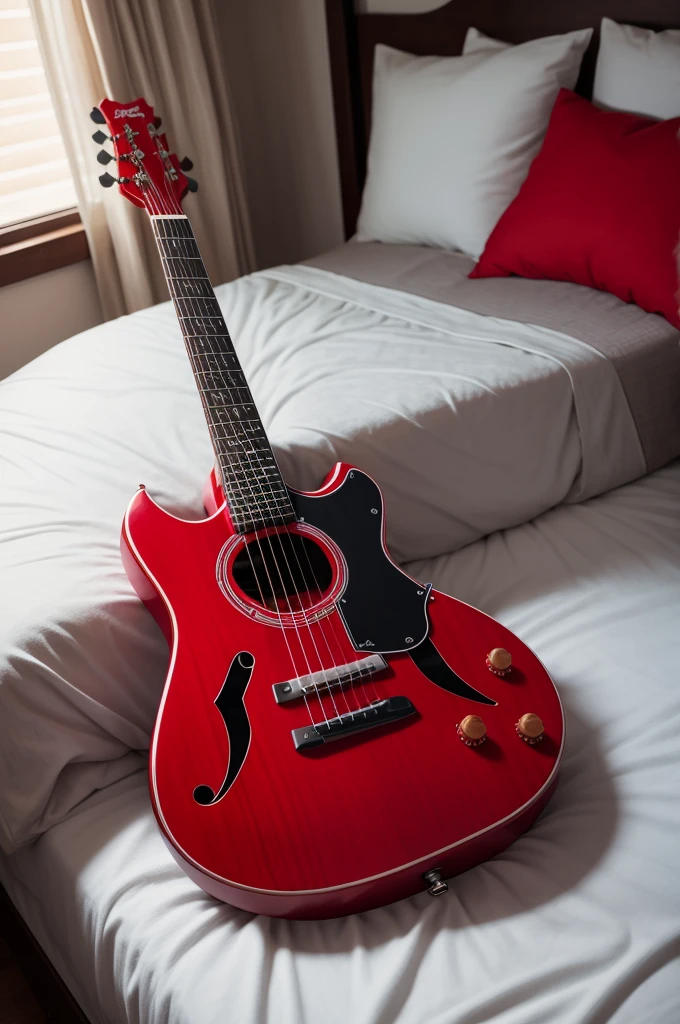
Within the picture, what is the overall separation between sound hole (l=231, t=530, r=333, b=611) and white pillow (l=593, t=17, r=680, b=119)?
1.28m

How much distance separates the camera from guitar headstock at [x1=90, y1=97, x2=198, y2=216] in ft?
4.97

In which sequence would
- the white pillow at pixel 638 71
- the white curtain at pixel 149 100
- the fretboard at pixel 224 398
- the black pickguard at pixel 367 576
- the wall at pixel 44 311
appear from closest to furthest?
the black pickguard at pixel 367 576 < the fretboard at pixel 224 398 < the white pillow at pixel 638 71 < the white curtain at pixel 149 100 < the wall at pixel 44 311

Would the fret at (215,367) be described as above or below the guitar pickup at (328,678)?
above

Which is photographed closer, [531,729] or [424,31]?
[531,729]

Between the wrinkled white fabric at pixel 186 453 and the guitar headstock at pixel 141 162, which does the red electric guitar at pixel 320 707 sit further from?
the guitar headstock at pixel 141 162

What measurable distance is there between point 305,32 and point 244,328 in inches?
55.9

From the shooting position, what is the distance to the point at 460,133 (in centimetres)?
195

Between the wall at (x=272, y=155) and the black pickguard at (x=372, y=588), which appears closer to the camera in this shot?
the black pickguard at (x=372, y=588)

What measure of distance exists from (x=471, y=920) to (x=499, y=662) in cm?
27

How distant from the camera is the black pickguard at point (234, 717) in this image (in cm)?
81

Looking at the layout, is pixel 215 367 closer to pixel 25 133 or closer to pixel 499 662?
pixel 499 662

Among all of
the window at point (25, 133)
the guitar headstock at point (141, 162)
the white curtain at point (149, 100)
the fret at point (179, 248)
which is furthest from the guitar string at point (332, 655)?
the window at point (25, 133)

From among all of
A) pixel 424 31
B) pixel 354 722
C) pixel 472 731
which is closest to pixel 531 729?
pixel 472 731

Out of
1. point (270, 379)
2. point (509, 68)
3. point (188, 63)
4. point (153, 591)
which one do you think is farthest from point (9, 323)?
point (153, 591)
